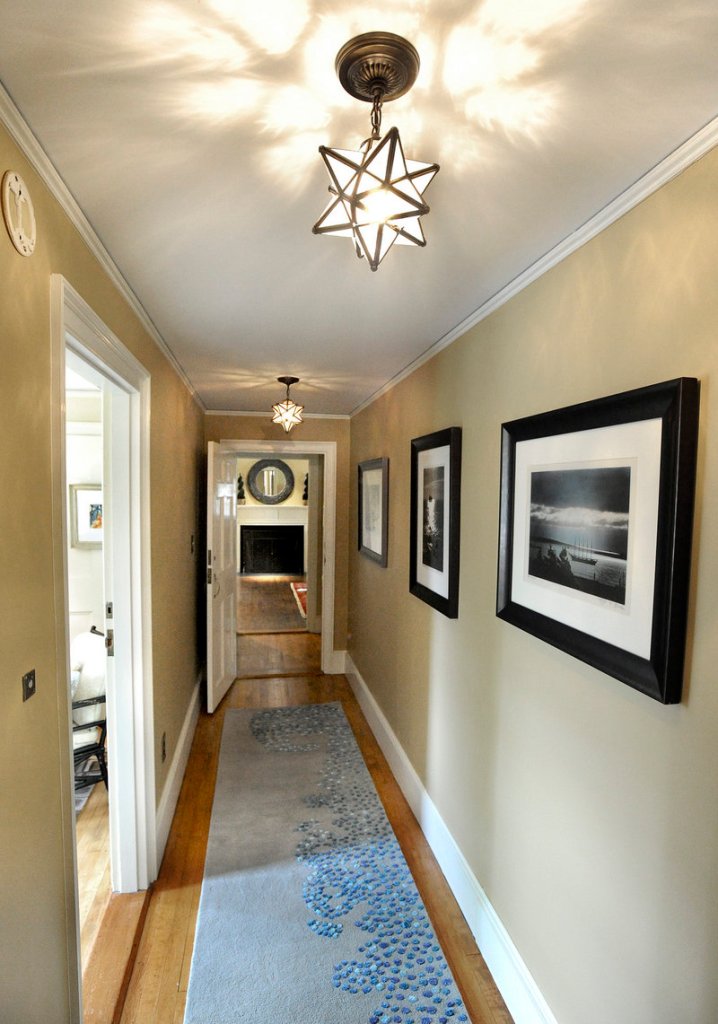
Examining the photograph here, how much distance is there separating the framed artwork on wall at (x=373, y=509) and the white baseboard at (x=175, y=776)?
1.57m

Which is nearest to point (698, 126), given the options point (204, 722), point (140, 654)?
point (140, 654)

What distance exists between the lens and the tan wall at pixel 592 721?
107cm

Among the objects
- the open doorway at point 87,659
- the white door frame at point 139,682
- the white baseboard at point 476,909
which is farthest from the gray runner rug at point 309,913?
the open doorway at point 87,659

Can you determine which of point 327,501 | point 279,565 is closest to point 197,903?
point 327,501

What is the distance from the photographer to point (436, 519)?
2.50 metres

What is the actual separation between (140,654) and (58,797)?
949 millimetres

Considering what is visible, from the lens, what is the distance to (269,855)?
2.46m

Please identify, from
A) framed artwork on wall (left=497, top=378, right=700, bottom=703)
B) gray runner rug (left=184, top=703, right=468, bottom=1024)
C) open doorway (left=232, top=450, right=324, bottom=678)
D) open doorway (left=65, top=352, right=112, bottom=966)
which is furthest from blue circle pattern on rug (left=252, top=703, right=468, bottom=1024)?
open doorway (left=232, top=450, right=324, bottom=678)

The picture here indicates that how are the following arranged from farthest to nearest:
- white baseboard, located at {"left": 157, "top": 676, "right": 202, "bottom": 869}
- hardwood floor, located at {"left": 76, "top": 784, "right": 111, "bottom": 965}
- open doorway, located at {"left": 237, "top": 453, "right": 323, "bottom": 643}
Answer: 1. open doorway, located at {"left": 237, "top": 453, "right": 323, "bottom": 643}
2. white baseboard, located at {"left": 157, "top": 676, "right": 202, "bottom": 869}
3. hardwood floor, located at {"left": 76, "top": 784, "right": 111, "bottom": 965}

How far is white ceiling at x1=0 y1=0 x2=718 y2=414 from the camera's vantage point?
30.6 inches

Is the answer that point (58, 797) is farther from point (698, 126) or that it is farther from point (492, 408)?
point (698, 126)

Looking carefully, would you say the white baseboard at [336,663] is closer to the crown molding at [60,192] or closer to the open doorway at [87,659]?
the open doorway at [87,659]

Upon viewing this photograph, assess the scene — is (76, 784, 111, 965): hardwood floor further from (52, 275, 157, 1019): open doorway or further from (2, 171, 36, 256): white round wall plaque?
(2, 171, 36, 256): white round wall plaque

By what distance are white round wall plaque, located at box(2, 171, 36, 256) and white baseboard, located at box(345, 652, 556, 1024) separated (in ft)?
7.60
